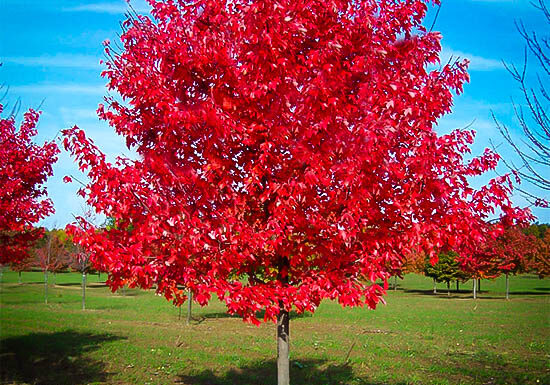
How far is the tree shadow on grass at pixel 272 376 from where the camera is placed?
967 cm

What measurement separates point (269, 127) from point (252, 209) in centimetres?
105

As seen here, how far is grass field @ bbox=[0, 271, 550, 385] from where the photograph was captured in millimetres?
10164

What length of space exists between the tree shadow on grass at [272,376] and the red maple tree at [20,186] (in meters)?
4.68

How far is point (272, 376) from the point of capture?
10.3 metres

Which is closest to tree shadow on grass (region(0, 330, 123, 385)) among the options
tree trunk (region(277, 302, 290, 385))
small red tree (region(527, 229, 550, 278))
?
tree trunk (region(277, 302, 290, 385))

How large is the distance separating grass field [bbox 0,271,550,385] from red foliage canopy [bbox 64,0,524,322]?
5.57m

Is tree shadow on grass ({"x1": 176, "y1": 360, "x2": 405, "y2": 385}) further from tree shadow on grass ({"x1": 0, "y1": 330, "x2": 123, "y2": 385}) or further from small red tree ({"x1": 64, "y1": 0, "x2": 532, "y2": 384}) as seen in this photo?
small red tree ({"x1": 64, "y1": 0, "x2": 532, "y2": 384})

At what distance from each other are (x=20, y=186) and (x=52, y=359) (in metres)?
4.94

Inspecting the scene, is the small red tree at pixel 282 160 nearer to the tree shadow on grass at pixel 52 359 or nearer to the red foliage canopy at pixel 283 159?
the red foliage canopy at pixel 283 159

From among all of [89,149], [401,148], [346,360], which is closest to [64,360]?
[346,360]

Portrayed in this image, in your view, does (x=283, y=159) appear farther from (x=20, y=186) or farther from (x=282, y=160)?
(x=20, y=186)

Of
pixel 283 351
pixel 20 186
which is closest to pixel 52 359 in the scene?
pixel 20 186

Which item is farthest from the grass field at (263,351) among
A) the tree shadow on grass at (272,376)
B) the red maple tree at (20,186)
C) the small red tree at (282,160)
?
the small red tree at (282,160)

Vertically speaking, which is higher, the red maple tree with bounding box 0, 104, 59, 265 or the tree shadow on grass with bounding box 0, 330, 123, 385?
the red maple tree with bounding box 0, 104, 59, 265
